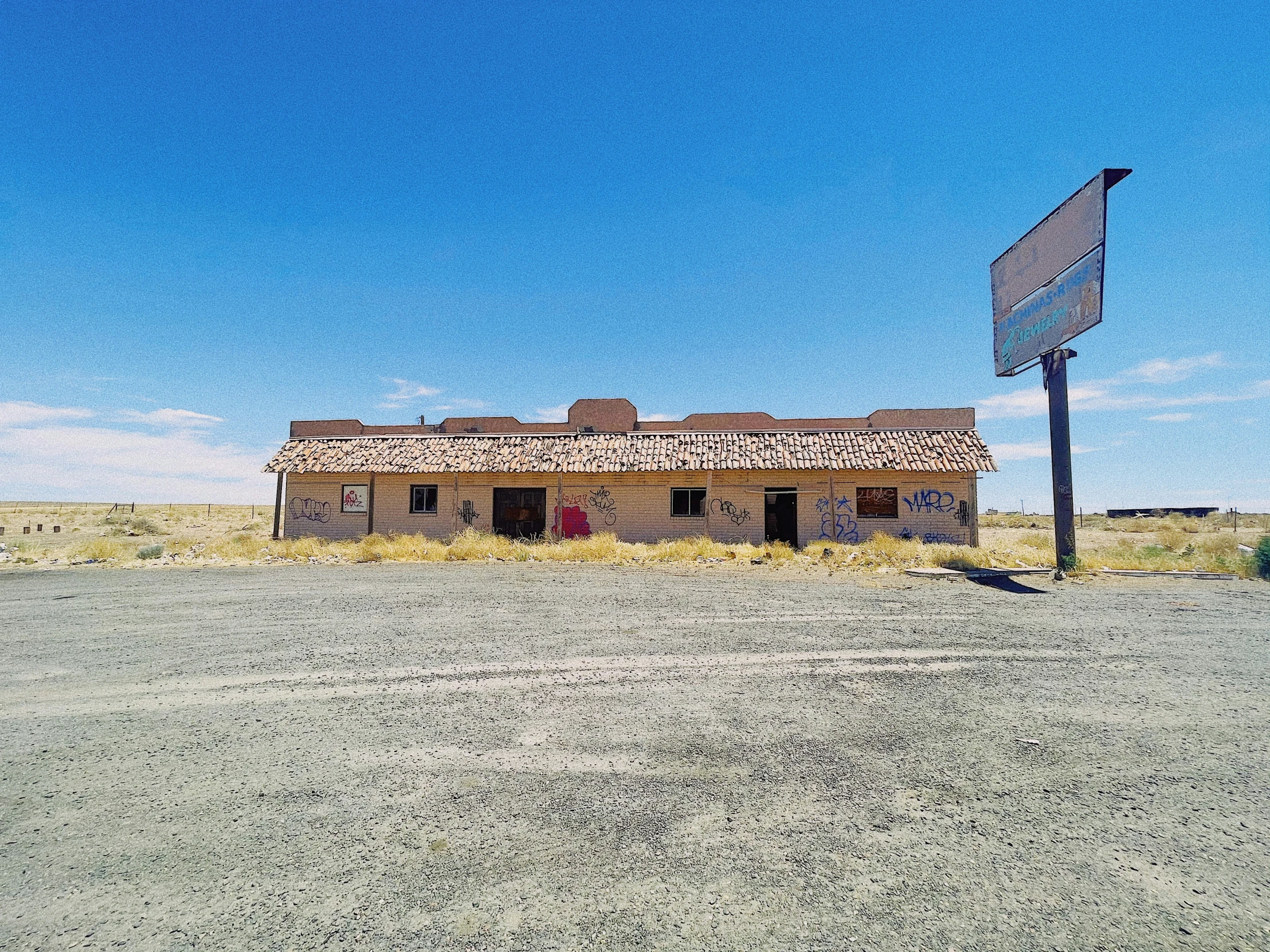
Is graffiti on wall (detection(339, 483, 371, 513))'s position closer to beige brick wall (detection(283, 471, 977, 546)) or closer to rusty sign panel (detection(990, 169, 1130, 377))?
beige brick wall (detection(283, 471, 977, 546))

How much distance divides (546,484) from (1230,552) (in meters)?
20.6

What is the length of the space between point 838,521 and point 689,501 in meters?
5.28

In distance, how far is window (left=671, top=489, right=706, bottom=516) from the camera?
885 inches

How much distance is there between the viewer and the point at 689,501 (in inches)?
890

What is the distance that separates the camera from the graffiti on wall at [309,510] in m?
24.3

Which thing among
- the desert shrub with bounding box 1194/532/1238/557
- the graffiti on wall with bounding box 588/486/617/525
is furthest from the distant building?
the graffiti on wall with bounding box 588/486/617/525

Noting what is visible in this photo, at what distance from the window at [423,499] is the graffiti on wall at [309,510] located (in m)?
3.44

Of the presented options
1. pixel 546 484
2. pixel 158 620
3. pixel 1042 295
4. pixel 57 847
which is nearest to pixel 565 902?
pixel 57 847

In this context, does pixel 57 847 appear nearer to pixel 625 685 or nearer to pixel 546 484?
pixel 625 685

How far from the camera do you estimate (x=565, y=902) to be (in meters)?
2.51

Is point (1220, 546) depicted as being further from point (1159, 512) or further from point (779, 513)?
point (1159, 512)

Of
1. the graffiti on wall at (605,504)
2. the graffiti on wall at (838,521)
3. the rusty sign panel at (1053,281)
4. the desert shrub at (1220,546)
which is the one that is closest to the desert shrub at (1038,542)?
the desert shrub at (1220,546)

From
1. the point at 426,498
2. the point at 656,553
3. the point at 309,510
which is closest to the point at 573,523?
the point at 656,553

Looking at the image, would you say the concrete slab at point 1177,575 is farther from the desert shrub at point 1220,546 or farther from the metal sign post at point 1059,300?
the desert shrub at point 1220,546
